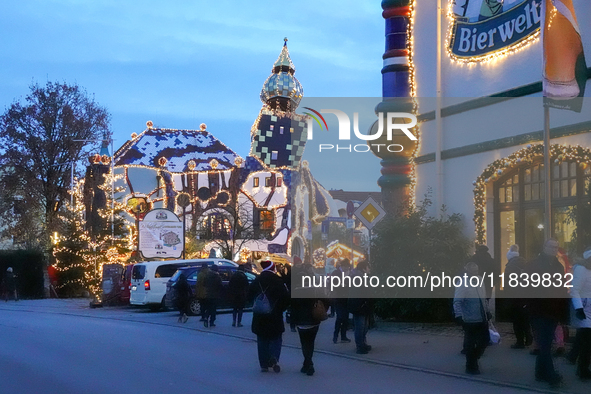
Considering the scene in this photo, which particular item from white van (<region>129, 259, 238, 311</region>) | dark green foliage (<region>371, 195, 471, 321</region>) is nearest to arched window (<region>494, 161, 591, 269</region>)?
dark green foliage (<region>371, 195, 471, 321</region>)

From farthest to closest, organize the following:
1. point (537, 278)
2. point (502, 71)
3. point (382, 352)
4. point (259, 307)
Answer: point (502, 71) → point (382, 352) → point (259, 307) → point (537, 278)

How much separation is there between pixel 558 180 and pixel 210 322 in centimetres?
903

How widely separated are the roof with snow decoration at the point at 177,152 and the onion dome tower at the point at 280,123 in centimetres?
207

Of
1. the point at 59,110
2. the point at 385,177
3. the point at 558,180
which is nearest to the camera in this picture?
the point at 558,180

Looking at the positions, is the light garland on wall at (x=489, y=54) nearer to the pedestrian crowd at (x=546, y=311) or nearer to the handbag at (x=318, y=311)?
the pedestrian crowd at (x=546, y=311)

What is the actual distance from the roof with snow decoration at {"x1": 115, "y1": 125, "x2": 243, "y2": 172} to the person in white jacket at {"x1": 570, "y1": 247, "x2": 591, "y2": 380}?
37298mm

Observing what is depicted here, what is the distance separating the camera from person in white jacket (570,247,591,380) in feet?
31.5

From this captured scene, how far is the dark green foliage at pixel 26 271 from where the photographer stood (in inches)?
1532

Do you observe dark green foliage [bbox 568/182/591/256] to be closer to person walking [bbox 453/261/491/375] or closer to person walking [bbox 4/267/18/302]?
person walking [bbox 453/261/491/375]

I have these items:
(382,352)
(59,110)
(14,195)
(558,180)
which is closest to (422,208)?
(558,180)

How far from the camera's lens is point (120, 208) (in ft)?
114

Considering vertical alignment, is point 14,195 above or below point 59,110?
below

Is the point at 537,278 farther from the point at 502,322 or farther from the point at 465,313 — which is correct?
the point at 502,322

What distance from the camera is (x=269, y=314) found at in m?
11.3
